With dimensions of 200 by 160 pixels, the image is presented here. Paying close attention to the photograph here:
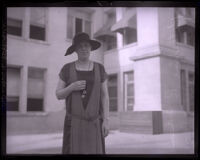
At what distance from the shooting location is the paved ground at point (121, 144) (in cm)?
314

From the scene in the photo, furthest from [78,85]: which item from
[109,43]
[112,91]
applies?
[109,43]

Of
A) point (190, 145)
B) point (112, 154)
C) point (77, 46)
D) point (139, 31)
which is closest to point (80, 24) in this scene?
point (77, 46)

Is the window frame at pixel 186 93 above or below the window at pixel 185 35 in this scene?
below

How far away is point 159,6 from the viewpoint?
3.24 m

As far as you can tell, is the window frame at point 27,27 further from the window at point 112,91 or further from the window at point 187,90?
the window at point 187,90

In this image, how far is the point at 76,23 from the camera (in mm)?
3246

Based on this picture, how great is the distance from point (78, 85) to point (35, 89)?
0.52 meters

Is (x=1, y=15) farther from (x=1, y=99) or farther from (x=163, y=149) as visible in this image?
(x=163, y=149)

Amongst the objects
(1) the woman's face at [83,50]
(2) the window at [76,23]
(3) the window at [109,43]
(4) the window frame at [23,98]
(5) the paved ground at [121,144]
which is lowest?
(5) the paved ground at [121,144]

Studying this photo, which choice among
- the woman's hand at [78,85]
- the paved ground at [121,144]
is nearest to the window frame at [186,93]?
the paved ground at [121,144]

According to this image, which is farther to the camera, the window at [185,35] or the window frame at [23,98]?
the window at [185,35]

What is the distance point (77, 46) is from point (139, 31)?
0.75 m

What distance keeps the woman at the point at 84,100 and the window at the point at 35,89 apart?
0.22m

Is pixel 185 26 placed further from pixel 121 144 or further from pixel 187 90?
pixel 121 144
